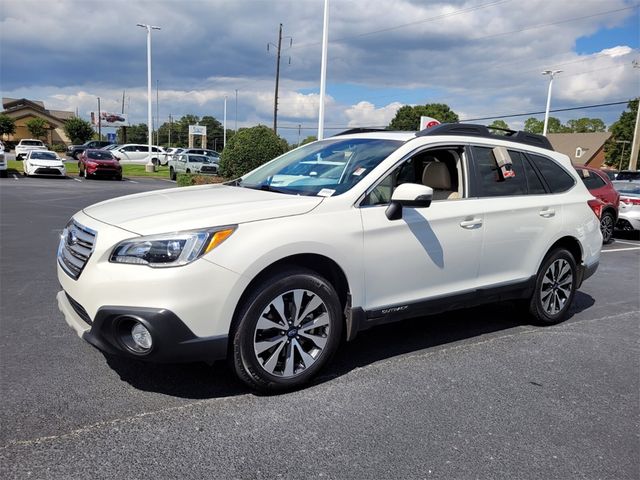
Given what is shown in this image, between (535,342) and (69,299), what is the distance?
3.98m

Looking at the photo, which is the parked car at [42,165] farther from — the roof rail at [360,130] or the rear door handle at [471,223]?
the rear door handle at [471,223]

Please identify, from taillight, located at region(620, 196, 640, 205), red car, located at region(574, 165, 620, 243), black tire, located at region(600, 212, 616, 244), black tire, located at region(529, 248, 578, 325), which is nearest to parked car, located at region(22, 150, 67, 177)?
red car, located at region(574, 165, 620, 243)

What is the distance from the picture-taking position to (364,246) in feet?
12.3

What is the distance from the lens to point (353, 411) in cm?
339

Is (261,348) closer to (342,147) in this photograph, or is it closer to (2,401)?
(2,401)

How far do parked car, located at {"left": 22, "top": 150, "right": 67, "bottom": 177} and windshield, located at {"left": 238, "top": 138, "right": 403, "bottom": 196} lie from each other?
23862mm

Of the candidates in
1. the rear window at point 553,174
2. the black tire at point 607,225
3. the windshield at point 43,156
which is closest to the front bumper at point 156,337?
the rear window at point 553,174

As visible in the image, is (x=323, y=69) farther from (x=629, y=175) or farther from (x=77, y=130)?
(x=77, y=130)

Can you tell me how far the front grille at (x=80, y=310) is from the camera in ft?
10.8

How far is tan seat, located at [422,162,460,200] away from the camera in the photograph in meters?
4.66

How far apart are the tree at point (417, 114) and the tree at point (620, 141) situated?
26.7 metres

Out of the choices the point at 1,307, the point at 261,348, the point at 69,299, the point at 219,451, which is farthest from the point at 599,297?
the point at 1,307

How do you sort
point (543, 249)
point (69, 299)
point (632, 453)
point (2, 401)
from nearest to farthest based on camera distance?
point (632, 453)
point (2, 401)
point (69, 299)
point (543, 249)

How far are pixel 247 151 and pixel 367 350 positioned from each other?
16.2 meters
